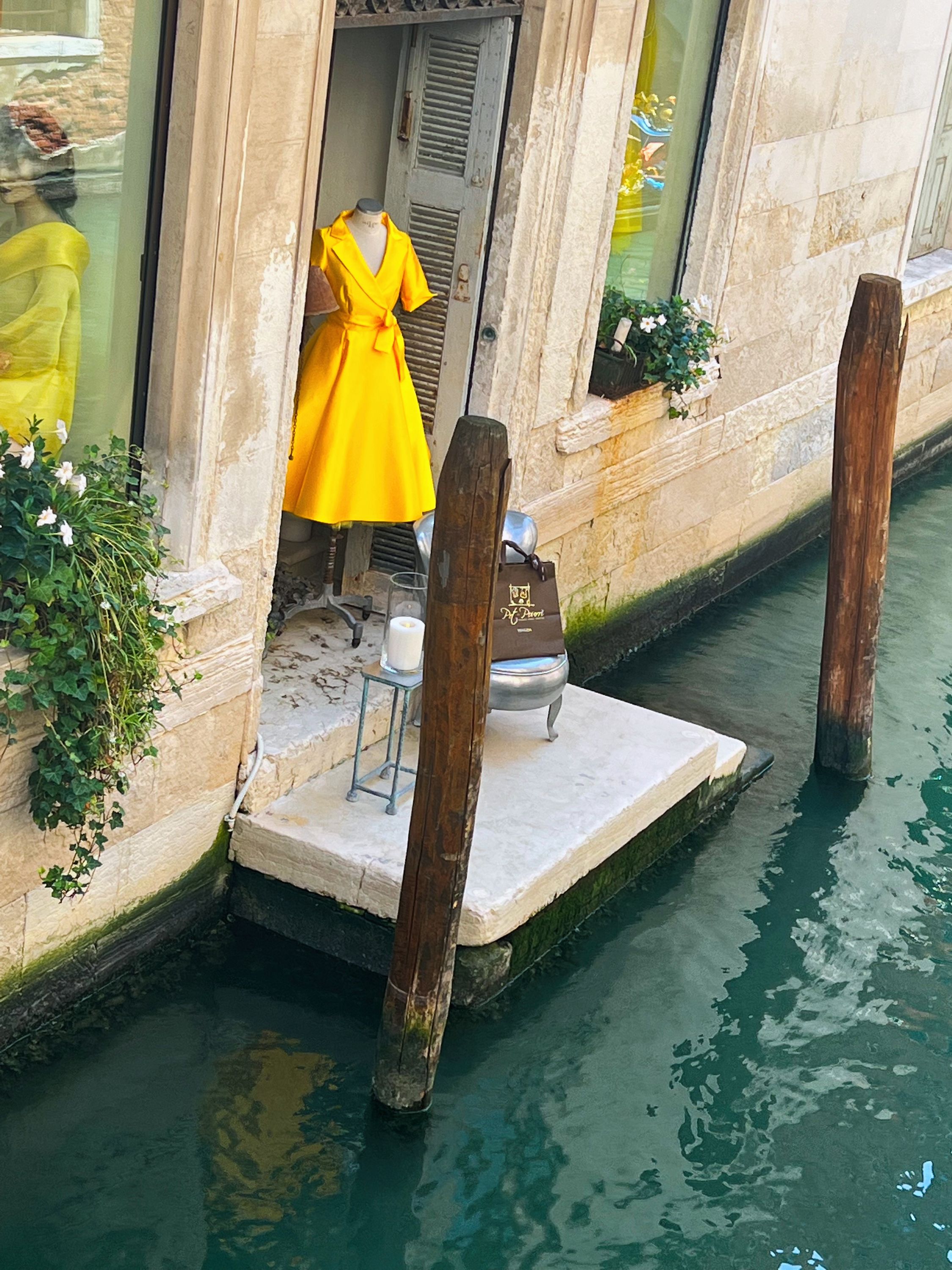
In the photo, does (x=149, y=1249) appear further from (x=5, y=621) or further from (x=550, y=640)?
(x=550, y=640)

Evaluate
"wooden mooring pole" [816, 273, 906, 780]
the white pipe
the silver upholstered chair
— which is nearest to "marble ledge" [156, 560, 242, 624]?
the white pipe

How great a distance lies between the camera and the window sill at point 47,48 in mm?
3906

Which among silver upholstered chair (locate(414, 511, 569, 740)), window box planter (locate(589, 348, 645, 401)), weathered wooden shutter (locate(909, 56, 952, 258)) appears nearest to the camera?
silver upholstered chair (locate(414, 511, 569, 740))

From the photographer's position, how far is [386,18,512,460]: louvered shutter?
579 cm

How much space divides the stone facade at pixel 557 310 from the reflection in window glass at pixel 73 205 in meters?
0.10

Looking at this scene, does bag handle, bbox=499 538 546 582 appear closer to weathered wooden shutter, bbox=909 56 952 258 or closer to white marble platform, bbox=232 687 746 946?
white marble platform, bbox=232 687 746 946

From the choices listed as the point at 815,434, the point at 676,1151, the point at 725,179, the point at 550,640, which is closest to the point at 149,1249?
the point at 676,1151

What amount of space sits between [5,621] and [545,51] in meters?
2.90

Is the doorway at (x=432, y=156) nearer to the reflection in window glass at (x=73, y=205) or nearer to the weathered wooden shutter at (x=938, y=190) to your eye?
the reflection in window glass at (x=73, y=205)

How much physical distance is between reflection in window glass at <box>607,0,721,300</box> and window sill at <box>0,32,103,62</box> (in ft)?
10.3

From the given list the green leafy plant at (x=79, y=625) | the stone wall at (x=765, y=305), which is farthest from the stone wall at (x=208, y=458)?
the stone wall at (x=765, y=305)

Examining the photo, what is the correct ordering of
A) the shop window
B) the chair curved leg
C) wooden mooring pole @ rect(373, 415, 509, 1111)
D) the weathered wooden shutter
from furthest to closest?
the weathered wooden shutter → the chair curved leg → wooden mooring pole @ rect(373, 415, 509, 1111) → the shop window

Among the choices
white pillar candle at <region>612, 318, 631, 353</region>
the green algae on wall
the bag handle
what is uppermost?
white pillar candle at <region>612, 318, 631, 353</region>

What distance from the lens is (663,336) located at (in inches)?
281
